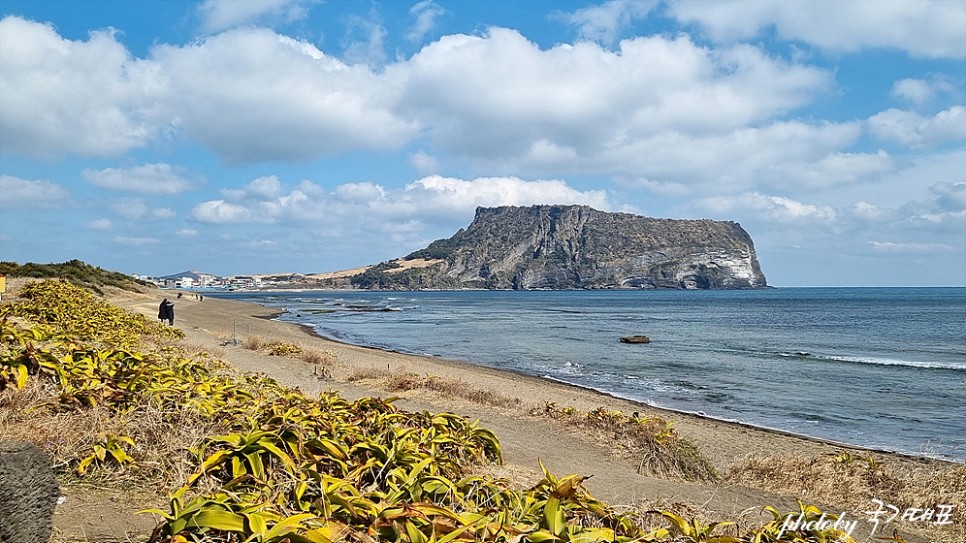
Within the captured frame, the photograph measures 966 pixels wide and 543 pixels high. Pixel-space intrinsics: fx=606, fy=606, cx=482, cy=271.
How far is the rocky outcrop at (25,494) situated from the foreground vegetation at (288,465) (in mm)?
446

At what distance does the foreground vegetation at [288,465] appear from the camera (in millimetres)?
2572

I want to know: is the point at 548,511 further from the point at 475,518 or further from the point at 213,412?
the point at 213,412

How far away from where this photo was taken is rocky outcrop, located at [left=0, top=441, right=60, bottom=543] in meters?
Result: 2.39

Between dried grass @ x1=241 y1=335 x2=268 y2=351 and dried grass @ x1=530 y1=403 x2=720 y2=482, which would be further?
dried grass @ x1=241 y1=335 x2=268 y2=351

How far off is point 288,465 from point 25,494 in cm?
121

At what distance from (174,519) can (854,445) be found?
13.1 meters

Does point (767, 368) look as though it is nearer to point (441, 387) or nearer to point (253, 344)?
point (441, 387)

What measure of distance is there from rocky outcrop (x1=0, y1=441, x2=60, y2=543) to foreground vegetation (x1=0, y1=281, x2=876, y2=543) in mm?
446

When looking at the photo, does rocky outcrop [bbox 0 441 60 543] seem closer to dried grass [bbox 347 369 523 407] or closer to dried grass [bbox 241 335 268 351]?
dried grass [bbox 347 369 523 407]

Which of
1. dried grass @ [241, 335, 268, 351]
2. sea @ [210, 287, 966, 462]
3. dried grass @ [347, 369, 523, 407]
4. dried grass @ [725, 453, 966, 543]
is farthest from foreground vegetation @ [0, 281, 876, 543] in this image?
sea @ [210, 287, 966, 462]

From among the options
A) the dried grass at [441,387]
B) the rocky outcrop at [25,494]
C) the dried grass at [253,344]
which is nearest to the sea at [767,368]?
the dried grass at [441,387]

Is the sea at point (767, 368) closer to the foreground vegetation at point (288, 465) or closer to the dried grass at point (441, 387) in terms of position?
the dried grass at point (441, 387)

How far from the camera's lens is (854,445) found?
1205 centimetres

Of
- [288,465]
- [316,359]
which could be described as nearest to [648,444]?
[288,465]
